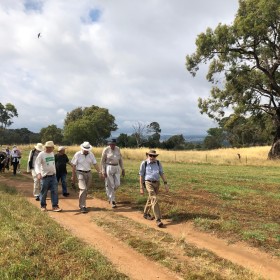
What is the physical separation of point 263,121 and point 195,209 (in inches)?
1100

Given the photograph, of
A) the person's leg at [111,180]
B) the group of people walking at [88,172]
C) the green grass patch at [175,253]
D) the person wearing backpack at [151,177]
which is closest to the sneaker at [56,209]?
the group of people walking at [88,172]

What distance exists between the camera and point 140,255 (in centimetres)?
628

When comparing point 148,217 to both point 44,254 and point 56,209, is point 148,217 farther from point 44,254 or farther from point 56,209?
point 44,254

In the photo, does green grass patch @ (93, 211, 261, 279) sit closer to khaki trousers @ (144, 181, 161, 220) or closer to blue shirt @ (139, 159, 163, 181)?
khaki trousers @ (144, 181, 161, 220)

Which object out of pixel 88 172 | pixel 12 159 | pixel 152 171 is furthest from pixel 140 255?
pixel 12 159

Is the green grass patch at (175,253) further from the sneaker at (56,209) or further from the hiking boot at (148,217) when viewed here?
the sneaker at (56,209)

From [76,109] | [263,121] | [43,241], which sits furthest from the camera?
[76,109]

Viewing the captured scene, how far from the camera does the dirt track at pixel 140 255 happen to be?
566 centimetres

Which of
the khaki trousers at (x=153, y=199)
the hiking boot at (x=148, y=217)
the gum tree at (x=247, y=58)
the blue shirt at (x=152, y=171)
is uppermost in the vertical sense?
the gum tree at (x=247, y=58)

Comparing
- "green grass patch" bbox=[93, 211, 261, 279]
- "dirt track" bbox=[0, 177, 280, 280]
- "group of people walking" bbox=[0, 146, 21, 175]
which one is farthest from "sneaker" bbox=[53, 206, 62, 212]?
"group of people walking" bbox=[0, 146, 21, 175]

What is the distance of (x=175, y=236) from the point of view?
7.43m

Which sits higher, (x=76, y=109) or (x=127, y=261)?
(x=76, y=109)

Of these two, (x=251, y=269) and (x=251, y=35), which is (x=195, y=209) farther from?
(x=251, y=35)

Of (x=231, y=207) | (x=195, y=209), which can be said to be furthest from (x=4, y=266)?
(x=231, y=207)
